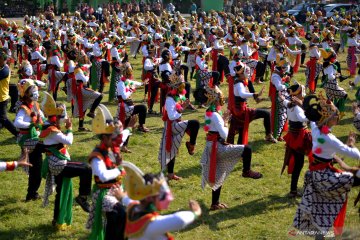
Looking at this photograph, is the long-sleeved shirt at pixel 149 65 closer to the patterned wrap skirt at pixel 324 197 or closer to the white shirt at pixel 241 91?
the white shirt at pixel 241 91

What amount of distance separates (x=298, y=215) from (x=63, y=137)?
3.12m

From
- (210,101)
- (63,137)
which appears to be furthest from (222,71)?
(63,137)

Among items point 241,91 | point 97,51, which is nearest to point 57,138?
point 241,91

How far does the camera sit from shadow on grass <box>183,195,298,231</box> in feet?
23.1

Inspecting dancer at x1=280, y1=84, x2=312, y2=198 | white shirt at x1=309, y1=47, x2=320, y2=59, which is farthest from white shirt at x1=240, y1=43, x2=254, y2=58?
dancer at x1=280, y1=84, x2=312, y2=198

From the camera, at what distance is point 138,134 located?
11320mm

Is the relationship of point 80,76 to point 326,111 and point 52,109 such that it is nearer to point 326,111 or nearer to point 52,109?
point 52,109

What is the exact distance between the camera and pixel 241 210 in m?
7.48

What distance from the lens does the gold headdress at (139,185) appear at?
425 centimetres

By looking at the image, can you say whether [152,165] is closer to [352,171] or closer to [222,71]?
[352,171]

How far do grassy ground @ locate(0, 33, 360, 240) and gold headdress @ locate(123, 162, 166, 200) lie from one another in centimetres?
238

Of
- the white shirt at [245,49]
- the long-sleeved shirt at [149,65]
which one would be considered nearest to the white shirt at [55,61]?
the long-sleeved shirt at [149,65]

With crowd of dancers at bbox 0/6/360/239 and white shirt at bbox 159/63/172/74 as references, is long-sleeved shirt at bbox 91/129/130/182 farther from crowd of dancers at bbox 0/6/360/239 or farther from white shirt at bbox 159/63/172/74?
white shirt at bbox 159/63/172/74

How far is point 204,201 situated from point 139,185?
3.54 meters
